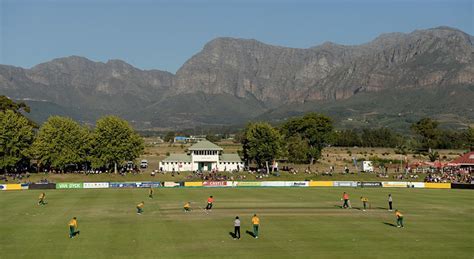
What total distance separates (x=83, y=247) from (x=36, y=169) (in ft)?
282

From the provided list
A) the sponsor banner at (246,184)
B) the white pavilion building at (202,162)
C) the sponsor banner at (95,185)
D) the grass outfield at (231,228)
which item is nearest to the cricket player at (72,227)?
the grass outfield at (231,228)

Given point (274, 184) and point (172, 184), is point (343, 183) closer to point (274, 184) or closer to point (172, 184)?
point (274, 184)

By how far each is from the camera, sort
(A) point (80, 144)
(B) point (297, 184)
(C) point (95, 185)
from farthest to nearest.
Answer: (A) point (80, 144) → (B) point (297, 184) → (C) point (95, 185)

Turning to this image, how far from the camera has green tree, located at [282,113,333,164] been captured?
491 ft

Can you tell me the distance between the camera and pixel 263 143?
127125 mm

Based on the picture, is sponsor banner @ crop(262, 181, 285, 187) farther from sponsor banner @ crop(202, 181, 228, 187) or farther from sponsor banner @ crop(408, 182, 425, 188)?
sponsor banner @ crop(408, 182, 425, 188)

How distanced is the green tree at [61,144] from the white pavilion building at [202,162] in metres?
21.3

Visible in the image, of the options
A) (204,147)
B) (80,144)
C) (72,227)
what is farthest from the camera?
(204,147)

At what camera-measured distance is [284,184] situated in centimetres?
9688

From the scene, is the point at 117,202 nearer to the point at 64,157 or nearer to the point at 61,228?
the point at 61,228

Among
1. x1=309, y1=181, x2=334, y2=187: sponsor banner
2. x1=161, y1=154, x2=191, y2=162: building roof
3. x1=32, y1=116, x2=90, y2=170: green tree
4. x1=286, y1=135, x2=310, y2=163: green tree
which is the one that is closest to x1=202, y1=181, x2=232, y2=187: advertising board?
x1=309, y1=181, x2=334, y2=187: sponsor banner

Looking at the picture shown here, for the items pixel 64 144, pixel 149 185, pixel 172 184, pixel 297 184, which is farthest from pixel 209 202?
pixel 64 144

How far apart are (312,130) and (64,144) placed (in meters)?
65.4

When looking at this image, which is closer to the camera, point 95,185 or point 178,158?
point 95,185
